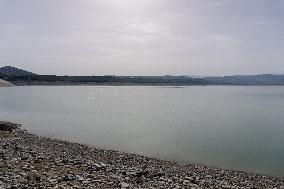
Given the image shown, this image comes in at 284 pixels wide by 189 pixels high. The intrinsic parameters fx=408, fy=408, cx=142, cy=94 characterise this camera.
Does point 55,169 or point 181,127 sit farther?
point 181,127

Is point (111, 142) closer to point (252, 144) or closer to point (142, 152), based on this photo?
point (142, 152)

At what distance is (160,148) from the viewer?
41625mm

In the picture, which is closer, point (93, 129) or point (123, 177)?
point (123, 177)

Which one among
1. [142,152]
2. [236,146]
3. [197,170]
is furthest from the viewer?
[236,146]

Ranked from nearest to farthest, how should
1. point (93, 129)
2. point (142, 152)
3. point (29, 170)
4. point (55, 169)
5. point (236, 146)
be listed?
point (29, 170), point (55, 169), point (142, 152), point (236, 146), point (93, 129)

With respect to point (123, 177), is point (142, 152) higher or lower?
lower

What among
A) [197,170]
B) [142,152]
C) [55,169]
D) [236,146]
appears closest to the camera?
[55,169]

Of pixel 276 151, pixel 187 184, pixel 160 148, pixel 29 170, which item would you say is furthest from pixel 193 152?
pixel 29 170

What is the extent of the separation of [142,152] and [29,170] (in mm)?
21272

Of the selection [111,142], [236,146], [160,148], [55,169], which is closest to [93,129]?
[111,142]

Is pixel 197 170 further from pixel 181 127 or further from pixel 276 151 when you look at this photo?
pixel 181 127

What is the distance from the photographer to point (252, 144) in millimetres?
44719

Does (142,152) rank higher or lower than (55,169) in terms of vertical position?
lower

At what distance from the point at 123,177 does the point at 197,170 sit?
12.2 metres
